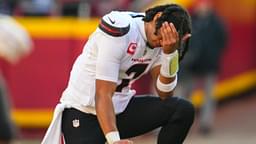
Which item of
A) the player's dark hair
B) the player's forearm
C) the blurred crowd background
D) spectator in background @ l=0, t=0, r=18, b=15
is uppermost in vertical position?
the player's dark hair

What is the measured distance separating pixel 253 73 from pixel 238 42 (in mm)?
846

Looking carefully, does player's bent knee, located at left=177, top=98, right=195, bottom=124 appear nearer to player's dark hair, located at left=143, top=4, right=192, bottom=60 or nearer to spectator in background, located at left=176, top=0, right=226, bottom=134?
player's dark hair, located at left=143, top=4, right=192, bottom=60

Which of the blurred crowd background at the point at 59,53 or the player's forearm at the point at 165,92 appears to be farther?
the blurred crowd background at the point at 59,53

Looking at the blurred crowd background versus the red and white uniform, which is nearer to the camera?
the red and white uniform

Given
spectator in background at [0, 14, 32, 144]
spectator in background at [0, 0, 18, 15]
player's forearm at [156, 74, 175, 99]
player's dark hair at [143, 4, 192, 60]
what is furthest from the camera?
spectator in background at [0, 0, 18, 15]

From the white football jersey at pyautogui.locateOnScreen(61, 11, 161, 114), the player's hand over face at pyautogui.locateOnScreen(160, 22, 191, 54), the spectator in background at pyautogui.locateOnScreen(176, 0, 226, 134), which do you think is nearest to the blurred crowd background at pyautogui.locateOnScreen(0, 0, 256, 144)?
the spectator in background at pyautogui.locateOnScreen(176, 0, 226, 134)

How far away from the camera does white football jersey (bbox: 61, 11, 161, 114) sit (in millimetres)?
6371

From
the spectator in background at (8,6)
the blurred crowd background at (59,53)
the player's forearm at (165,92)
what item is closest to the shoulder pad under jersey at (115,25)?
the player's forearm at (165,92)

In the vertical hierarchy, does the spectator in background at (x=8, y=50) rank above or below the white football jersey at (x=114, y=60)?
below

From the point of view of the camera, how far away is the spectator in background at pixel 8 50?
9.57 m

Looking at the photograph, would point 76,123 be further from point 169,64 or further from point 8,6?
point 8,6

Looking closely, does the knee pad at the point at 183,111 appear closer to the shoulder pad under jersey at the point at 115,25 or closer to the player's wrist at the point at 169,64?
the player's wrist at the point at 169,64

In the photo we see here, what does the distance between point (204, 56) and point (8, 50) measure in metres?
2.55

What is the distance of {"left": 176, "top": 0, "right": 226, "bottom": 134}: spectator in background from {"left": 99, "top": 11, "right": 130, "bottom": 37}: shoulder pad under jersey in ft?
18.6
